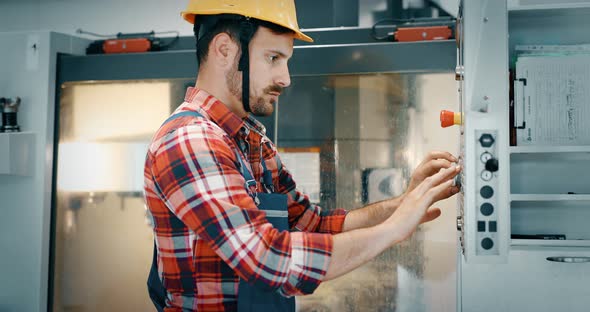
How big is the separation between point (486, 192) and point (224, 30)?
A: 66cm

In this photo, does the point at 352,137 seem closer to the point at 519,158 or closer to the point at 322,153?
the point at 322,153

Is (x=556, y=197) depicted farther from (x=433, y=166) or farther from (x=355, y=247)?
(x=355, y=247)

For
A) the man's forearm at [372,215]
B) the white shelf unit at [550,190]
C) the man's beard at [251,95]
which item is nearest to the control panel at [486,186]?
the man's forearm at [372,215]

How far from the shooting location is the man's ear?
1269 mm

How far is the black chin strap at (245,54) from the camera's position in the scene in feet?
4.12

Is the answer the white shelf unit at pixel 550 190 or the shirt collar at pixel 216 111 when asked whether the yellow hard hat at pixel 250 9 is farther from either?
the white shelf unit at pixel 550 190

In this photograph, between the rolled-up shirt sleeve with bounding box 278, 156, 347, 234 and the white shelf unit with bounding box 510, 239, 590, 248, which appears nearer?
the rolled-up shirt sleeve with bounding box 278, 156, 347, 234

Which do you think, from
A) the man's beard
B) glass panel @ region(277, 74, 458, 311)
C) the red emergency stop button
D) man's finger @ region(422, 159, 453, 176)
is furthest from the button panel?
glass panel @ region(277, 74, 458, 311)

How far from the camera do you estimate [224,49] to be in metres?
1.27

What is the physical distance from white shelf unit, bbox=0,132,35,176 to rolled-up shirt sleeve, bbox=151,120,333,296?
4.60ft

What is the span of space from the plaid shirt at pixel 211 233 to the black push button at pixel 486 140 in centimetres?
39

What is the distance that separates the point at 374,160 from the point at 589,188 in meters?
0.70

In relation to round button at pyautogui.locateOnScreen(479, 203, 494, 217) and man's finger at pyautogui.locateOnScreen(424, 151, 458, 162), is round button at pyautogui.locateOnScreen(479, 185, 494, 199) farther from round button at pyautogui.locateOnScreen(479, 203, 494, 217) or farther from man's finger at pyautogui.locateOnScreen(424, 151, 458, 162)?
man's finger at pyautogui.locateOnScreen(424, 151, 458, 162)

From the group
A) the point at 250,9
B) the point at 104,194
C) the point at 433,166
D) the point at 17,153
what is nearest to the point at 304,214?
the point at 433,166
